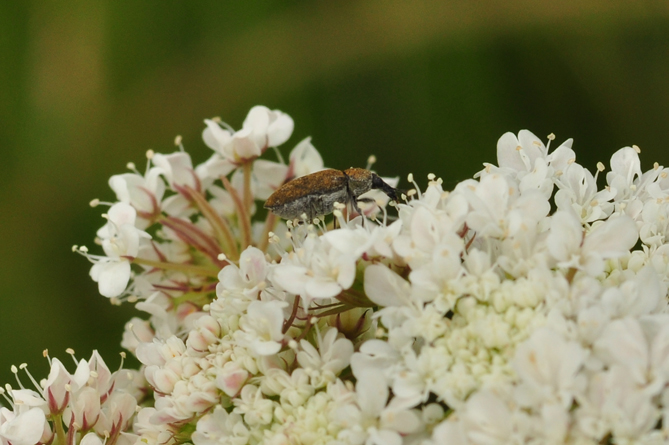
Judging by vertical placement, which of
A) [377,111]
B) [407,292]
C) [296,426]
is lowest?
[296,426]

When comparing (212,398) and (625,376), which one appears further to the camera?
(212,398)

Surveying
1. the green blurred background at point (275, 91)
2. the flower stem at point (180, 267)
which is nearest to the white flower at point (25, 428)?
the flower stem at point (180, 267)

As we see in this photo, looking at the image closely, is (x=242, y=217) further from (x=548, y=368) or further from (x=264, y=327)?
(x=548, y=368)

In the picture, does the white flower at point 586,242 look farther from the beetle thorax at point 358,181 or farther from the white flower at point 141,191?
the white flower at point 141,191

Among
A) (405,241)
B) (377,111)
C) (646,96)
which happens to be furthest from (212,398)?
(646,96)

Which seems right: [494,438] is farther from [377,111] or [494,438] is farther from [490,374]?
[377,111]

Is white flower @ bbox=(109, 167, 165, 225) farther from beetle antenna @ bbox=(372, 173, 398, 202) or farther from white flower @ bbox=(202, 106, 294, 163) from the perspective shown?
beetle antenna @ bbox=(372, 173, 398, 202)

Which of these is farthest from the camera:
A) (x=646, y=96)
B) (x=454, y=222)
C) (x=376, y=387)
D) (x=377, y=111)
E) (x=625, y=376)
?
(x=377, y=111)
